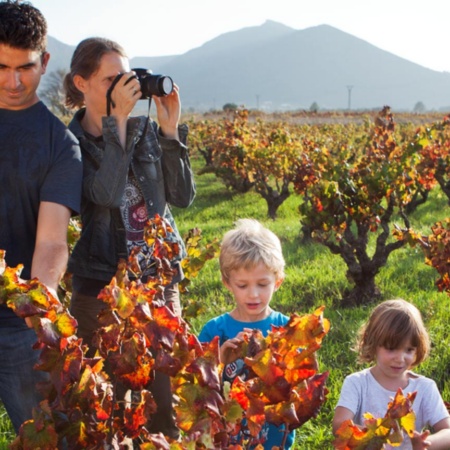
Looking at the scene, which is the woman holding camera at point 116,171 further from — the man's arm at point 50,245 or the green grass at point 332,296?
the green grass at point 332,296

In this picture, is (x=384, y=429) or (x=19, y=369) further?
(x=19, y=369)

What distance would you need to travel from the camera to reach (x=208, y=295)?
5785 mm

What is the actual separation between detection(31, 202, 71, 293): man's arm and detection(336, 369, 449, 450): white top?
3.71ft

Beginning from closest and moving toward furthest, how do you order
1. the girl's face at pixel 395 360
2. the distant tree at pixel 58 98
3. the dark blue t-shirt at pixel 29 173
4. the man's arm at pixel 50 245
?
the man's arm at pixel 50 245
the dark blue t-shirt at pixel 29 173
the girl's face at pixel 395 360
the distant tree at pixel 58 98

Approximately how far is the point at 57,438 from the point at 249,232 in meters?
1.20

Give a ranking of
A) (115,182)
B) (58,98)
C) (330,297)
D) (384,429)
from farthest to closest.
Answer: (58,98), (330,297), (115,182), (384,429)

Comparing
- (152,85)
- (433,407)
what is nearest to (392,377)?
(433,407)

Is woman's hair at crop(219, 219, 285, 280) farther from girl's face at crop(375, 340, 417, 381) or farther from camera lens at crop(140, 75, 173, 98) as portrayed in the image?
camera lens at crop(140, 75, 173, 98)

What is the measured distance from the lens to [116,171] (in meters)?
2.28

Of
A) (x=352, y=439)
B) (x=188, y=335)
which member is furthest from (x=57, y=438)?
(x=352, y=439)

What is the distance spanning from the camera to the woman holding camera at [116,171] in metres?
2.31

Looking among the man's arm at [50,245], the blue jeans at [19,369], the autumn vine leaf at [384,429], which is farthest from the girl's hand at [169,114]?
the autumn vine leaf at [384,429]

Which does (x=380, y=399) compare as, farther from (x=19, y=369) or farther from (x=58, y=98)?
(x=58, y=98)

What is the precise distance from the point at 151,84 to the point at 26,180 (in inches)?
24.5
